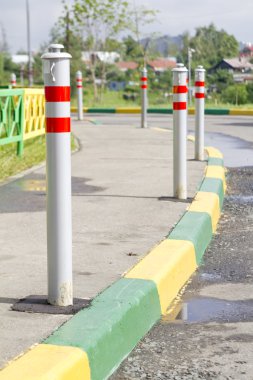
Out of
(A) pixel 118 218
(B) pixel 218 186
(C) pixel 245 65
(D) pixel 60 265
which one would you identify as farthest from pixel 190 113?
(C) pixel 245 65

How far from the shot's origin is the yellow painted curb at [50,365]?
3.08 meters

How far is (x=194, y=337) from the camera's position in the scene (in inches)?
155

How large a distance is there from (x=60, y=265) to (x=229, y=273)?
1.52 metres

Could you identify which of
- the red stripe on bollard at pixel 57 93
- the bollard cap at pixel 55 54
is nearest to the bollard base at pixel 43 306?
the red stripe on bollard at pixel 57 93

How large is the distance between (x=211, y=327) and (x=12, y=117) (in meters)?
7.73

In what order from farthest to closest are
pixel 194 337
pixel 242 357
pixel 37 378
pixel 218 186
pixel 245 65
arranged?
pixel 245 65 → pixel 218 186 → pixel 194 337 → pixel 242 357 → pixel 37 378

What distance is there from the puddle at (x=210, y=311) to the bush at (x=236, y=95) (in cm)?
2991

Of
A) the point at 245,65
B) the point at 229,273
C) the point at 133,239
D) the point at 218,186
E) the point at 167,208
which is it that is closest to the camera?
the point at 229,273

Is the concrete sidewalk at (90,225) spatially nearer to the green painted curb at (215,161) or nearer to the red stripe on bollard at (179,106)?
the green painted curb at (215,161)

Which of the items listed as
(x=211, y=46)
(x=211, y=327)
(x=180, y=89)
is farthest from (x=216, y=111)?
(x=211, y=46)

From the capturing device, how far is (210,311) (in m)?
4.38

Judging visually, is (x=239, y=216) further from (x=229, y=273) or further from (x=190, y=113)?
(x=190, y=113)

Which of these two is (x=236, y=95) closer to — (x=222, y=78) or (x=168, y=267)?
(x=222, y=78)

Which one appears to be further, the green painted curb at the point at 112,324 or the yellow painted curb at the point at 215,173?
the yellow painted curb at the point at 215,173
